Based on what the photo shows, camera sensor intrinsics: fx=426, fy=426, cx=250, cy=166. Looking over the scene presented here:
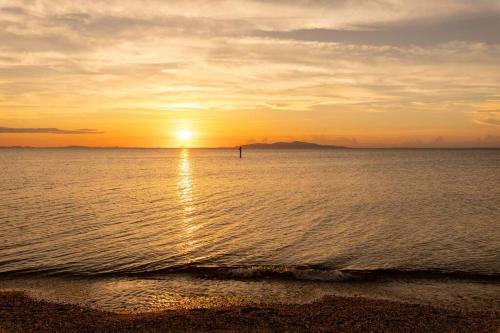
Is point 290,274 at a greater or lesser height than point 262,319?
lesser

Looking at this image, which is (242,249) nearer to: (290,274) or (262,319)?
(290,274)

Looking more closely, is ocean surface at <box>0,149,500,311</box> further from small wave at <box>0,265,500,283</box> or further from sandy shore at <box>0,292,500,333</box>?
sandy shore at <box>0,292,500,333</box>

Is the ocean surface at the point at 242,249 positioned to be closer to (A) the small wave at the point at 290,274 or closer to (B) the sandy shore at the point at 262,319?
(A) the small wave at the point at 290,274

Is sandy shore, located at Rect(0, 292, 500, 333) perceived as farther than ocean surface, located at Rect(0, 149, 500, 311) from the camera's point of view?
No

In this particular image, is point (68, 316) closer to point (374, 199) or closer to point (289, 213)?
point (289, 213)

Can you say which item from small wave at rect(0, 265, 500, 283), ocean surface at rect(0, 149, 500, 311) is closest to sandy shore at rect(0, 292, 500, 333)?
ocean surface at rect(0, 149, 500, 311)

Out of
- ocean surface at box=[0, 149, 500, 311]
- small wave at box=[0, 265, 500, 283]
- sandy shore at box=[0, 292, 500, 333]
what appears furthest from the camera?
small wave at box=[0, 265, 500, 283]

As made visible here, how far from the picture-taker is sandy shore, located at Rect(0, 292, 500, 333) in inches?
Answer: 599

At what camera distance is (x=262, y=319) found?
16.0m

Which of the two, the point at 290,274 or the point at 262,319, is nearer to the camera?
the point at 262,319

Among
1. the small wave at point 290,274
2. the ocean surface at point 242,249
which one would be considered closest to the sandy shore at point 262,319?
the ocean surface at point 242,249

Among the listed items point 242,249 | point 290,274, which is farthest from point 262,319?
point 242,249

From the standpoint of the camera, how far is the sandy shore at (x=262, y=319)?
49.9 feet

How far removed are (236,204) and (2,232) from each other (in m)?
25.4
